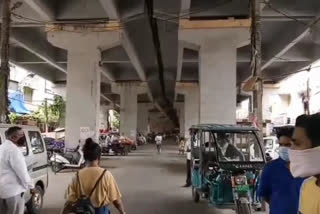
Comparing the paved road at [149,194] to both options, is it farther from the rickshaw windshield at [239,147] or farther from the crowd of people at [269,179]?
the crowd of people at [269,179]

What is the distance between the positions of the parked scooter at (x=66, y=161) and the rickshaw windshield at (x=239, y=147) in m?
11.5

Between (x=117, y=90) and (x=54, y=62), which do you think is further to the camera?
(x=117, y=90)

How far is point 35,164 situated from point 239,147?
492cm

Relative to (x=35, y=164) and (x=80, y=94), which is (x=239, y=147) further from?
(x=80, y=94)

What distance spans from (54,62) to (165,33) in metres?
11.4

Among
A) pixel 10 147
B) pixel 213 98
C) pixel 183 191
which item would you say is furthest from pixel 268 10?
pixel 10 147

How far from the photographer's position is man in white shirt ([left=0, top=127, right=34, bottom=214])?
21.8 ft

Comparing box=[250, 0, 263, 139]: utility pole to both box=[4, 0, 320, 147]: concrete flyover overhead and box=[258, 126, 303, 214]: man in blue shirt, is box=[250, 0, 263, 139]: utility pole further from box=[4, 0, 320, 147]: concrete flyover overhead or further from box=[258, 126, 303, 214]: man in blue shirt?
box=[258, 126, 303, 214]: man in blue shirt

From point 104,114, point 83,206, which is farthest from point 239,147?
point 104,114

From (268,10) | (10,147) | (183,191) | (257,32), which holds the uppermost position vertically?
(268,10)

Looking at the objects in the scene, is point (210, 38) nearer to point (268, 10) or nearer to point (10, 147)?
point (268, 10)

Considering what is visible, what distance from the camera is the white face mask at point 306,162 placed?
2705 mm

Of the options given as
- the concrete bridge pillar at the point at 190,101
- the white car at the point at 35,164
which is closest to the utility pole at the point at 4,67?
the white car at the point at 35,164

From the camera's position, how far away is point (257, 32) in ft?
46.6
